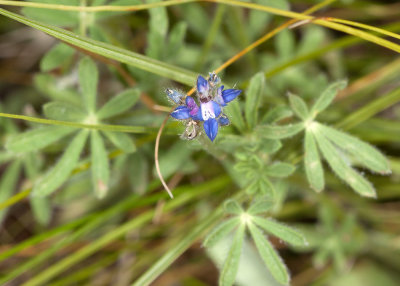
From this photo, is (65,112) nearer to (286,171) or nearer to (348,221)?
(286,171)

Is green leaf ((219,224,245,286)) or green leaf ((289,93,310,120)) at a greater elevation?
green leaf ((289,93,310,120))

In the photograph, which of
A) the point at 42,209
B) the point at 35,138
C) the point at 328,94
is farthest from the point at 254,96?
the point at 42,209

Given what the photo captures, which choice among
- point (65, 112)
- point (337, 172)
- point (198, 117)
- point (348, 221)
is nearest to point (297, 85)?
point (348, 221)

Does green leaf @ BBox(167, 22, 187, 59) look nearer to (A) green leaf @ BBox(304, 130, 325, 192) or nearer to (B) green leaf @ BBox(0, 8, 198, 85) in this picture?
(B) green leaf @ BBox(0, 8, 198, 85)

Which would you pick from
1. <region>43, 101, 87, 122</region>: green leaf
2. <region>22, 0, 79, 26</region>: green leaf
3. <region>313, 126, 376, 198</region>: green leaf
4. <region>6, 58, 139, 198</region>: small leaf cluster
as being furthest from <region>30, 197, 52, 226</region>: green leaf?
<region>313, 126, 376, 198</region>: green leaf

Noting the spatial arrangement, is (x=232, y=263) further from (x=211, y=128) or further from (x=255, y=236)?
(x=211, y=128)
